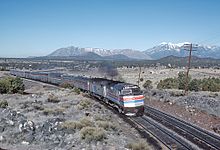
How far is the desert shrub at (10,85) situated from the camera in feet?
198

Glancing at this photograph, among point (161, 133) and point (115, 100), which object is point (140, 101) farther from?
point (161, 133)

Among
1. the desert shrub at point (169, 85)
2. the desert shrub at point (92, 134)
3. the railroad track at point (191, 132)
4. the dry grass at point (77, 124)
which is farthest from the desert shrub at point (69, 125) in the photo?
the desert shrub at point (169, 85)

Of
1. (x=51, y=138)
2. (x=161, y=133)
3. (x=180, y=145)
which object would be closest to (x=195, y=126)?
(x=161, y=133)

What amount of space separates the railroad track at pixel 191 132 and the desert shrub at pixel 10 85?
35026 millimetres

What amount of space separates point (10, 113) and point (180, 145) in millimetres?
17369

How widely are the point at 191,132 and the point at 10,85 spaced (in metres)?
43.8

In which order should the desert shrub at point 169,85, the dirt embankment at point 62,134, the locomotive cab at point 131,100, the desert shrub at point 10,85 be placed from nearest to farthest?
the dirt embankment at point 62,134 → the locomotive cab at point 131,100 → the desert shrub at point 10,85 → the desert shrub at point 169,85

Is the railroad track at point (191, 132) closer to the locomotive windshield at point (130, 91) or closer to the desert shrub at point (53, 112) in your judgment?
the locomotive windshield at point (130, 91)

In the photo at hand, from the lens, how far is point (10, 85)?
201ft

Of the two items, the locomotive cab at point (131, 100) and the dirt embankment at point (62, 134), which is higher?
the locomotive cab at point (131, 100)

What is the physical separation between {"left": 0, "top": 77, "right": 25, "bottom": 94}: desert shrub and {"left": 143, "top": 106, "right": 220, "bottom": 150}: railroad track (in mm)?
35026

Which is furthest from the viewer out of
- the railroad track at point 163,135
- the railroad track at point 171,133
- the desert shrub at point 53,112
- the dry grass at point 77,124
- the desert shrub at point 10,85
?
the desert shrub at point 10,85

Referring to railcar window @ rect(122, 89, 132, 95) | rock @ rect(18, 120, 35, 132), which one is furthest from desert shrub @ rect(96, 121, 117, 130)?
railcar window @ rect(122, 89, 132, 95)

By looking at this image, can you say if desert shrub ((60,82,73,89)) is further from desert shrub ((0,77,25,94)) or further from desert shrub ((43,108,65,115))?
desert shrub ((43,108,65,115))
